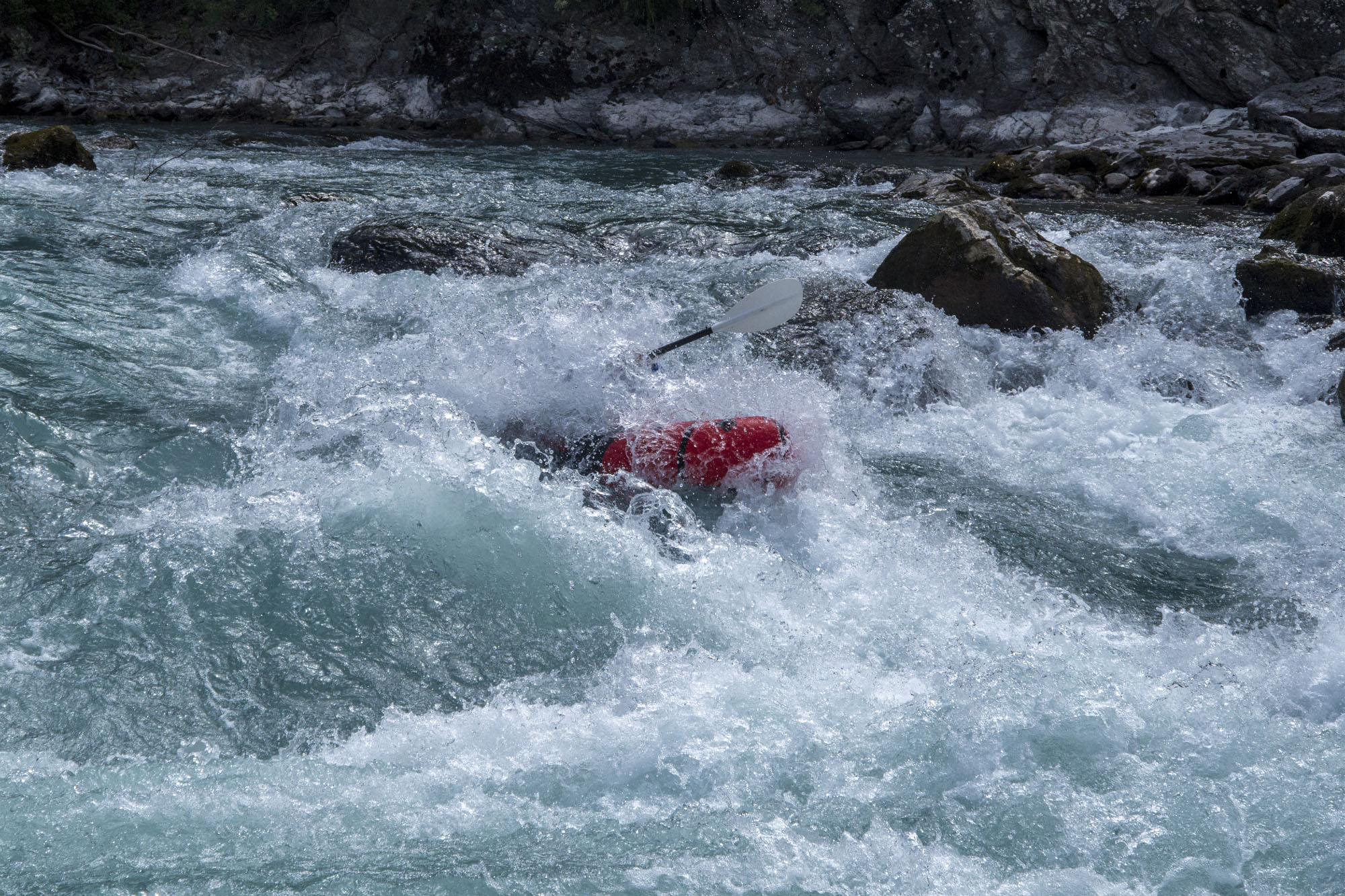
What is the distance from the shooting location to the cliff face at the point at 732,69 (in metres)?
14.2

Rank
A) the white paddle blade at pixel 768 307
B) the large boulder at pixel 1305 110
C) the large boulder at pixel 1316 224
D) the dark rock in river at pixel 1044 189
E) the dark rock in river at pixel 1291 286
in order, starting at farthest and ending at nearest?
the large boulder at pixel 1305 110, the dark rock in river at pixel 1044 189, the large boulder at pixel 1316 224, the dark rock in river at pixel 1291 286, the white paddle blade at pixel 768 307

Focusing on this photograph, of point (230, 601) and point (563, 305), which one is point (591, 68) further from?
point (230, 601)

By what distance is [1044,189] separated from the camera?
34.2 ft

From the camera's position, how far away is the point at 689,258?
7230 mm

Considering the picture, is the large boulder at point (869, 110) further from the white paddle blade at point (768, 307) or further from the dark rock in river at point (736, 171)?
the white paddle blade at point (768, 307)

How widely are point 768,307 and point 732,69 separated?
13.1 meters

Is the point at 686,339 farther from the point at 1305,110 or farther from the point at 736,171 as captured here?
the point at 1305,110

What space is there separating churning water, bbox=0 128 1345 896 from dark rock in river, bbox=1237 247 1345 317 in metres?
0.13

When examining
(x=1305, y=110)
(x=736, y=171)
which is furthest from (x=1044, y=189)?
(x=1305, y=110)

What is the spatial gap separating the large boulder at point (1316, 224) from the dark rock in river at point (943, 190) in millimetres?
2762

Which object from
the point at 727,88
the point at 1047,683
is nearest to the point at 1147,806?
the point at 1047,683

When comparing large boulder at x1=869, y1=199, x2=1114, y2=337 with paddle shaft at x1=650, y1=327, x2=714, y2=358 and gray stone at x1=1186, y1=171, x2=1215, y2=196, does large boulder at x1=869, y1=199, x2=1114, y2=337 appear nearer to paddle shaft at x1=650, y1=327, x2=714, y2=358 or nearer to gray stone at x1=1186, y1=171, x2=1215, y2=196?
paddle shaft at x1=650, y1=327, x2=714, y2=358

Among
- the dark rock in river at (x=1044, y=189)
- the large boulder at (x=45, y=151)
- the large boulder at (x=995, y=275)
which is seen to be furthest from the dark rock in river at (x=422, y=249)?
the dark rock in river at (x=1044, y=189)

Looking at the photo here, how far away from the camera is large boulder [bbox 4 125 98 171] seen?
876 cm
